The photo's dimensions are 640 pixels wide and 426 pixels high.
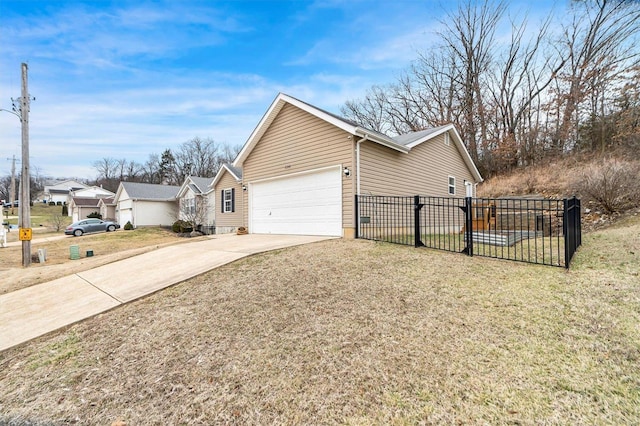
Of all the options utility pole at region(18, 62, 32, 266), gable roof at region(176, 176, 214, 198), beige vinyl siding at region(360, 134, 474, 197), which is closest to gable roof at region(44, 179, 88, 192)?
gable roof at region(176, 176, 214, 198)

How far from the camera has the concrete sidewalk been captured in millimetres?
4086

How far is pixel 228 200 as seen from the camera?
648 inches

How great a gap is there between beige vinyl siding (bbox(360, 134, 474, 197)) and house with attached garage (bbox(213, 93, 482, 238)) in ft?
0.10

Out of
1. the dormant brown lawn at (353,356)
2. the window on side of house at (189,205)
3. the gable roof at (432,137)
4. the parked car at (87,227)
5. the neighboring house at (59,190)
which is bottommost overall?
the dormant brown lawn at (353,356)

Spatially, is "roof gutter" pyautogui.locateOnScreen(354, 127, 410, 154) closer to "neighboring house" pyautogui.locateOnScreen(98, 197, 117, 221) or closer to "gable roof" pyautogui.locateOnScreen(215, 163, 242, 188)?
"gable roof" pyautogui.locateOnScreen(215, 163, 242, 188)

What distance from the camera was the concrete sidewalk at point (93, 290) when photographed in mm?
4086

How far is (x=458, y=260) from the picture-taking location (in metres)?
5.89

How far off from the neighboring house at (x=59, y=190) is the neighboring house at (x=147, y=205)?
52.8 metres

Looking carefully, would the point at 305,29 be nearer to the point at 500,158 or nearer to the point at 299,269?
the point at 299,269

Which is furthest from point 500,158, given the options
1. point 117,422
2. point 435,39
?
point 117,422

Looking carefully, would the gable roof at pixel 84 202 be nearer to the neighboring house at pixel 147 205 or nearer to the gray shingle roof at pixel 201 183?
the neighboring house at pixel 147 205

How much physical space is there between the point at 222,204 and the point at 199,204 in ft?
18.9

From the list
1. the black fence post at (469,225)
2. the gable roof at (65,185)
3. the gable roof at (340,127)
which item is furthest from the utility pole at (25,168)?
the gable roof at (65,185)

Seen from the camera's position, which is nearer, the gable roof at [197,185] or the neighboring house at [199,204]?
the neighboring house at [199,204]
